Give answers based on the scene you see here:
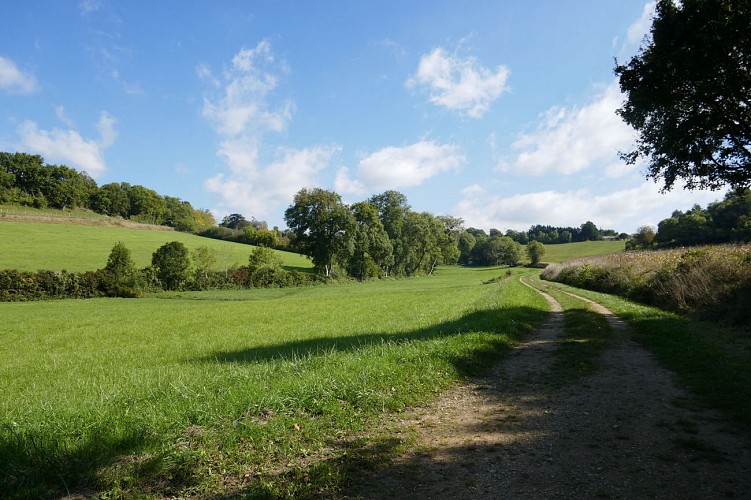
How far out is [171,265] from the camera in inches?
2128

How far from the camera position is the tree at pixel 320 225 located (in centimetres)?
7312

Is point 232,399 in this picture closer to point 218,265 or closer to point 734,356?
point 734,356

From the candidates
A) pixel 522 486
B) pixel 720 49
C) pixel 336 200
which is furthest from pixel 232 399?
pixel 336 200

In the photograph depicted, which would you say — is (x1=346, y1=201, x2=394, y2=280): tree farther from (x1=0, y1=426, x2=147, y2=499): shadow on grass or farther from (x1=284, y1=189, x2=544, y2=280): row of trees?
(x1=0, y1=426, x2=147, y2=499): shadow on grass

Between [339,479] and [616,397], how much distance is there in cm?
505

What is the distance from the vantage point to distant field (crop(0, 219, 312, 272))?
55719mm

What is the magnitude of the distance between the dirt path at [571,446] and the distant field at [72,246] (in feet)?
197

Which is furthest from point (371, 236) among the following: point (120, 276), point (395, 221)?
point (120, 276)

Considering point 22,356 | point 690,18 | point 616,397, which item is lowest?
point 22,356

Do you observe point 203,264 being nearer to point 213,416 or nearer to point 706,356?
point 213,416

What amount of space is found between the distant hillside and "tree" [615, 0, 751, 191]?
57884mm

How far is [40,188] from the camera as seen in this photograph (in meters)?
111

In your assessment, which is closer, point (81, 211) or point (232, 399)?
point (232, 399)

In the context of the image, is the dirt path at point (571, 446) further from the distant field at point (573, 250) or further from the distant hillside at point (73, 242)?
the distant field at point (573, 250)
